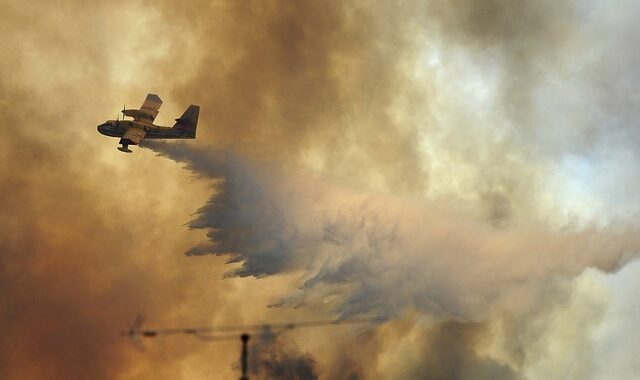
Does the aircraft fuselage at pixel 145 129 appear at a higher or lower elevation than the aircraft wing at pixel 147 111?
lower

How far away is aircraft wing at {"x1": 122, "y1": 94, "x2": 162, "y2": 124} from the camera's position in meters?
162

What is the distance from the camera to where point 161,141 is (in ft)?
530

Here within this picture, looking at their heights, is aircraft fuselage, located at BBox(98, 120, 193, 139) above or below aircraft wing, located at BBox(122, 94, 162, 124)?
below

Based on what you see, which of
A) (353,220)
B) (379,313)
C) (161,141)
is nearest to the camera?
(379,313)

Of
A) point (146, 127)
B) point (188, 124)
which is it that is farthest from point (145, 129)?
point (188, 124)

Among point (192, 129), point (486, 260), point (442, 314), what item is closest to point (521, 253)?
point (486, 260)

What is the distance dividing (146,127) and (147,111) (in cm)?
362

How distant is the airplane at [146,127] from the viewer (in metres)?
160

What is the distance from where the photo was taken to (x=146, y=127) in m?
161

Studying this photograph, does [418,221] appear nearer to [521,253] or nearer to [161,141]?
[521,253]

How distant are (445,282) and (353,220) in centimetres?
1598

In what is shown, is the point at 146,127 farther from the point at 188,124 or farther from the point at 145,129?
the point at 188,124

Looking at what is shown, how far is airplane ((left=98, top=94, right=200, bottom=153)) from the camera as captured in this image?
160125 mm

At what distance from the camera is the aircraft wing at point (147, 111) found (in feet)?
530
